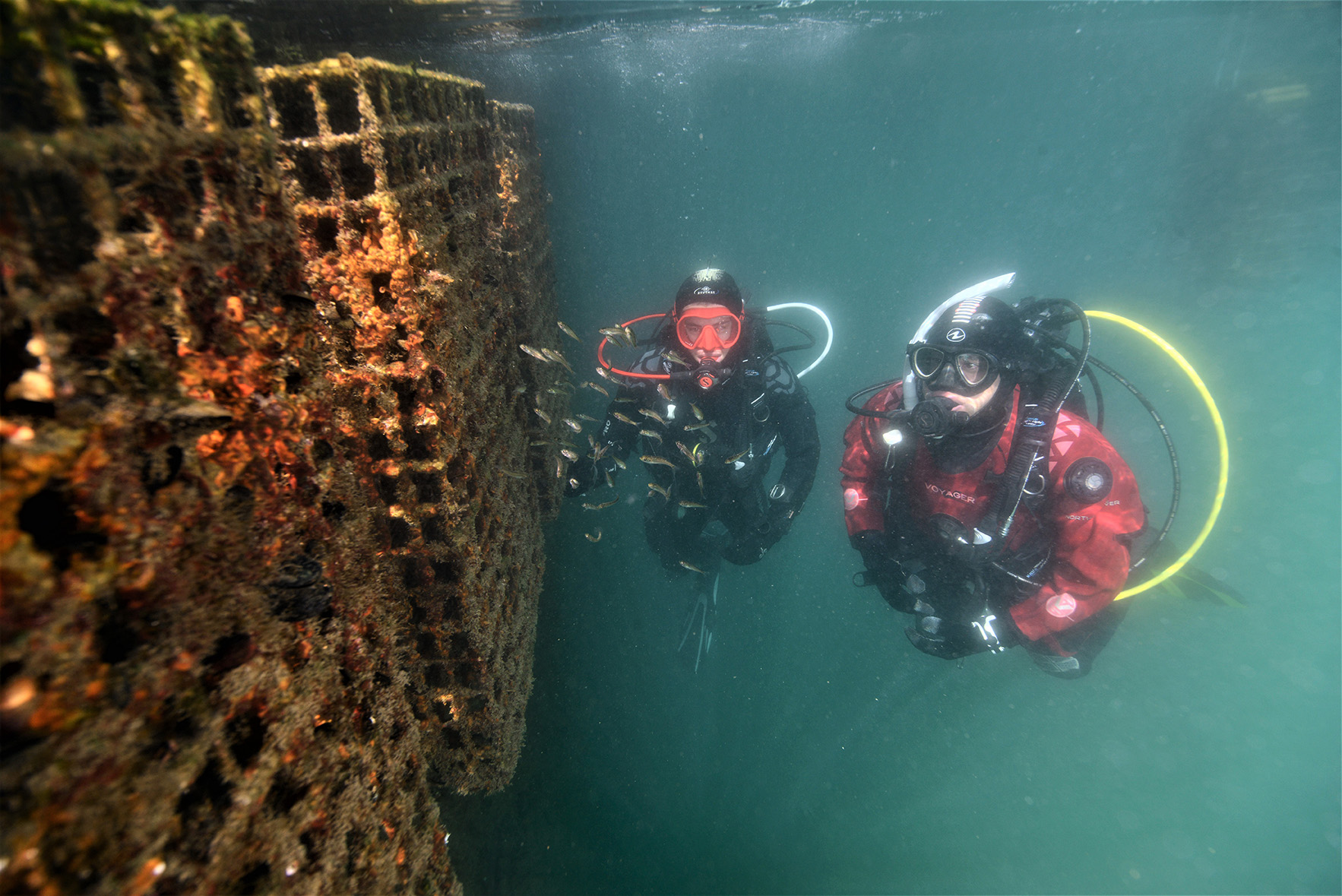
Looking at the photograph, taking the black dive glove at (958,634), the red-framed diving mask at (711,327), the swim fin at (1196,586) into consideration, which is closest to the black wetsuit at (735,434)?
the red-framed diving mask at (711,327)

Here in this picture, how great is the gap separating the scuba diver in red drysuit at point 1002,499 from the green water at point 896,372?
4765 mm

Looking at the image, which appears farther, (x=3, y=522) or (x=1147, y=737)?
(x=1147, y=737)

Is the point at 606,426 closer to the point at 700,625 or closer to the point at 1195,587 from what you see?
the point at 700,625

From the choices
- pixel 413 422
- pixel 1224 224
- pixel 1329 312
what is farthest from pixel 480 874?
pixel 1329 312

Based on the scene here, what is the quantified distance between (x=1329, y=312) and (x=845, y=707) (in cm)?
3788

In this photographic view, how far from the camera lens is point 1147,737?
1703 centimetres

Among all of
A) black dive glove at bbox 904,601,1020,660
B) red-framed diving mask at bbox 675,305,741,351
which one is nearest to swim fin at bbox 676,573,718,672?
black dive glove at bbox 904,601,1020,660

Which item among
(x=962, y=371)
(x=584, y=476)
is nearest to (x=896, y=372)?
(x=962, y=371)

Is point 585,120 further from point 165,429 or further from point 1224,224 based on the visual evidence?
point 1224,224

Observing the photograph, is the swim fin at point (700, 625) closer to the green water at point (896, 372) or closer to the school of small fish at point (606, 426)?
the green water at point (896, 372)

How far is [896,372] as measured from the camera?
66.5ft

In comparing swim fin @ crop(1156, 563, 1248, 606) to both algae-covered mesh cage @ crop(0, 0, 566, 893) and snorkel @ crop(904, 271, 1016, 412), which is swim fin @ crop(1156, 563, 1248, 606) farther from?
algae-covered mesh cage @ crop(0, 0, 566, 893)

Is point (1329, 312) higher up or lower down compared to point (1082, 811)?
higher up

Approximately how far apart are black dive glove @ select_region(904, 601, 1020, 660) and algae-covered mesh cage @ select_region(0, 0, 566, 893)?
16.8ft
